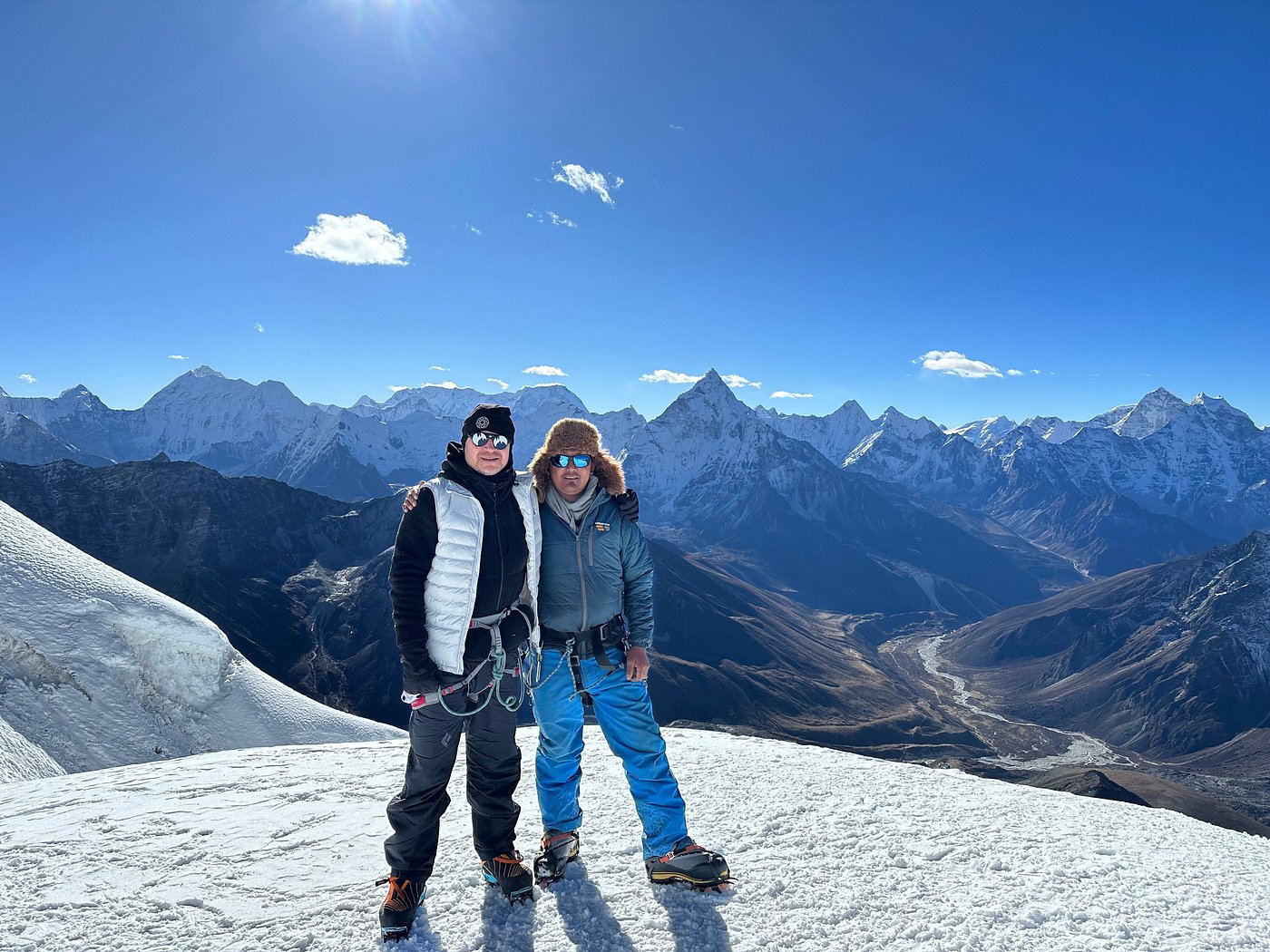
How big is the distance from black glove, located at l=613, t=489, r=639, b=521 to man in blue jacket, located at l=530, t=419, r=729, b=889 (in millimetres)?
61

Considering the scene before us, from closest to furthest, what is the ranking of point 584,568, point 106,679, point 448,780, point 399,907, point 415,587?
1. point 399,907
2. point 415,587
3. point 448,780
4. point 584,568
5. point 106,679

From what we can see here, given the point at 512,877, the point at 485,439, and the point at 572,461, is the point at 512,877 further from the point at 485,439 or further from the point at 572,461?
the point at 485,439

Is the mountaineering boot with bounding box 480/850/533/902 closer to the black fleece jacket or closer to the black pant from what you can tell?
the black pant

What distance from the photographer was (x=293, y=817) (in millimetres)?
8188

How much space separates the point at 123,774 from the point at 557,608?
29.0 feet

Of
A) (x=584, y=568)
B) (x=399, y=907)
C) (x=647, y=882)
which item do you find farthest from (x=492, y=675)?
→ (x=647, y=882)

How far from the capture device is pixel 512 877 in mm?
6121

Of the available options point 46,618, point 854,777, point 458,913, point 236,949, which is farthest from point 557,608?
point 46,618

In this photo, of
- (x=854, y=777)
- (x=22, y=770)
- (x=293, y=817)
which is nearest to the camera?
(x=293, y=817)

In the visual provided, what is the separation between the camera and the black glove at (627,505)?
22.4ft

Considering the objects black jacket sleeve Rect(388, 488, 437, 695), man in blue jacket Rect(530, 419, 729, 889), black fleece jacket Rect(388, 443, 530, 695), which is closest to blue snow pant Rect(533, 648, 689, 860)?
man in blue jacket Rect(530, 419, 729, 889)

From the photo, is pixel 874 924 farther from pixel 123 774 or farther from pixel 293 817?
pixel 123 774

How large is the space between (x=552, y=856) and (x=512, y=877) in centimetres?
56

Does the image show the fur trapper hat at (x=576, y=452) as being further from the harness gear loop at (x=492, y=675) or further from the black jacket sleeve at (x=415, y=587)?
the harness gear loop at (x=492, y=675)
